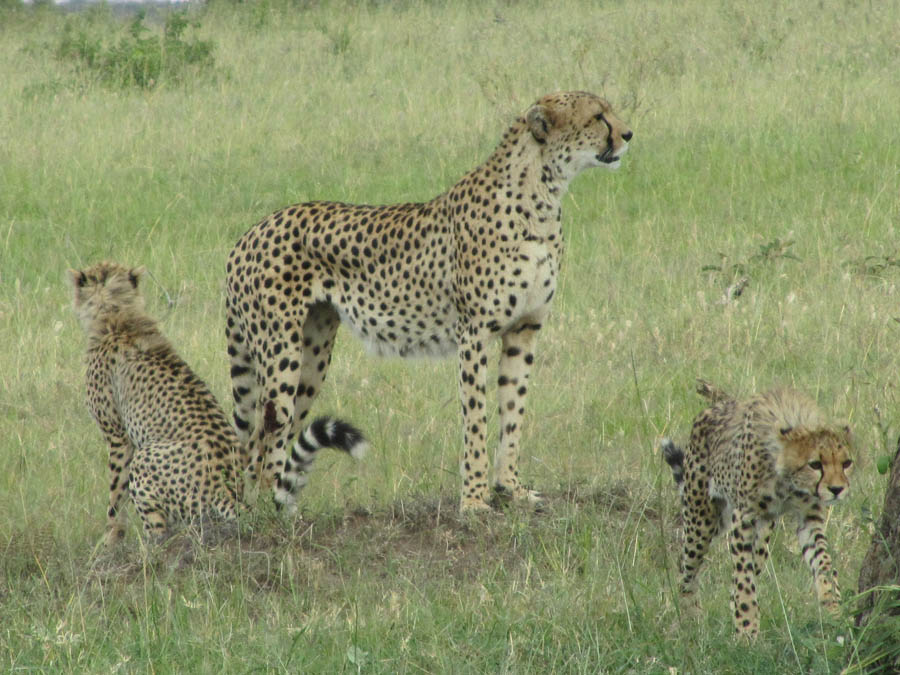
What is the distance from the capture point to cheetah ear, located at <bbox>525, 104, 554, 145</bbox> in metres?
4.76

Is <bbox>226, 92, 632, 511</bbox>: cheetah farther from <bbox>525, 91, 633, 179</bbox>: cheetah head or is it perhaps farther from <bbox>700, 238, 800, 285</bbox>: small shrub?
<bbox>700, 238, 800, 285</bbox>: small shrub

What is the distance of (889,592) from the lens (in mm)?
2863

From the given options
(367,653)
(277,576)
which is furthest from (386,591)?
A: (367,653)

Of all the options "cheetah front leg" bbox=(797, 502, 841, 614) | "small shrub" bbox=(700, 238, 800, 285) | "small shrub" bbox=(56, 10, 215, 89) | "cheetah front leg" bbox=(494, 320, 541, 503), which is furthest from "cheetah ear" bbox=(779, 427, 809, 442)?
"small shrub" bbox=(56, 10, 215, 89)

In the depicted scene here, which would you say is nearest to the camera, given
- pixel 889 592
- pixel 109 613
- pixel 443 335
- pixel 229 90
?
pixel 889 592

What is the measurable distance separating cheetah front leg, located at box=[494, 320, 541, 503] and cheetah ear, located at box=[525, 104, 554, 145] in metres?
0.66

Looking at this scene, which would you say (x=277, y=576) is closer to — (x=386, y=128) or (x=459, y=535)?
(x=459, y=535)

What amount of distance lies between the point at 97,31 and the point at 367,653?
40.5ft

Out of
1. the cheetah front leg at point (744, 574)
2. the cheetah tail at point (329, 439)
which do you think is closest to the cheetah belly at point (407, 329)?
the cheetah tail at point (329, 439)

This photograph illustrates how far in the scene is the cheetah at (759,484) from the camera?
3.24 metres

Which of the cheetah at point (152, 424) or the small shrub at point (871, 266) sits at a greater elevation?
the small shrub at point (871, 266)

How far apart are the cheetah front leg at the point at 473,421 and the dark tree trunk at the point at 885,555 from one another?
1854 mm

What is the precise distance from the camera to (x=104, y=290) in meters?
5.11

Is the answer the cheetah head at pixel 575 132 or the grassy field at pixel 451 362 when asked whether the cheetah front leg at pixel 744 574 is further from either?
the cheetah head at pixel 575 132
